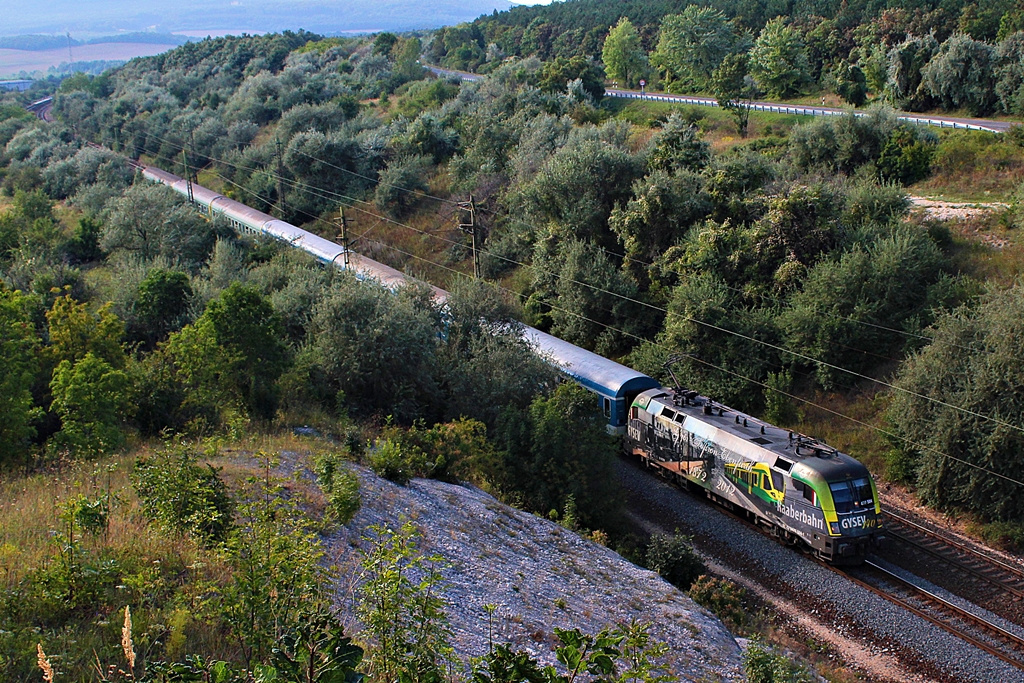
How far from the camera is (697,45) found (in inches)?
2339

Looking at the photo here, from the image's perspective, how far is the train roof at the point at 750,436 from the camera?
1808 cm

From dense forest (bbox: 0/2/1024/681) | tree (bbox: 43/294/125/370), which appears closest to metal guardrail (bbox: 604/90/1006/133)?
dense forest (bbox: 0/2/1024/681)

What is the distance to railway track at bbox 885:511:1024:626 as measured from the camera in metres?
16.9

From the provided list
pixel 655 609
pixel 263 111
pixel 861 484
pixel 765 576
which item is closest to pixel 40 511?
pixel 655 609

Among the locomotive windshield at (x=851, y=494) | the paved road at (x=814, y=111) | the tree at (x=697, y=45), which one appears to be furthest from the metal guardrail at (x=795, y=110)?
the locomotive windshield at (x=851, y=494)

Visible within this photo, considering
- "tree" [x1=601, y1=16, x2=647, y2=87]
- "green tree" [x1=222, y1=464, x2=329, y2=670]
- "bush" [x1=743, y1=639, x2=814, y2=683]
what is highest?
"tree" [x1=601, y1=16, x2=647, y2=87]

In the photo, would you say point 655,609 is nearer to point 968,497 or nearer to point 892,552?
point 892,552

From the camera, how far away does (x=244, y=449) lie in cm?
1577

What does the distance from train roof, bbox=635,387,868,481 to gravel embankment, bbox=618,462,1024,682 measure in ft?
6.83

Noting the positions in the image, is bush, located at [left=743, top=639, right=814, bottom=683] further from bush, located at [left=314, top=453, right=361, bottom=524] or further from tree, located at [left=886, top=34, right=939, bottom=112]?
tree, located at [left=886, top=34, right=939, bottom=112]

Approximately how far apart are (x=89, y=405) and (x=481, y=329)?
1231 centimetres

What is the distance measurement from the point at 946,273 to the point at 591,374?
1243 centimetres

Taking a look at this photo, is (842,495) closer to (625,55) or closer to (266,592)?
(266,592)

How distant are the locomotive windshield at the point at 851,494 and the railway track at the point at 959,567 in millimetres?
2085
